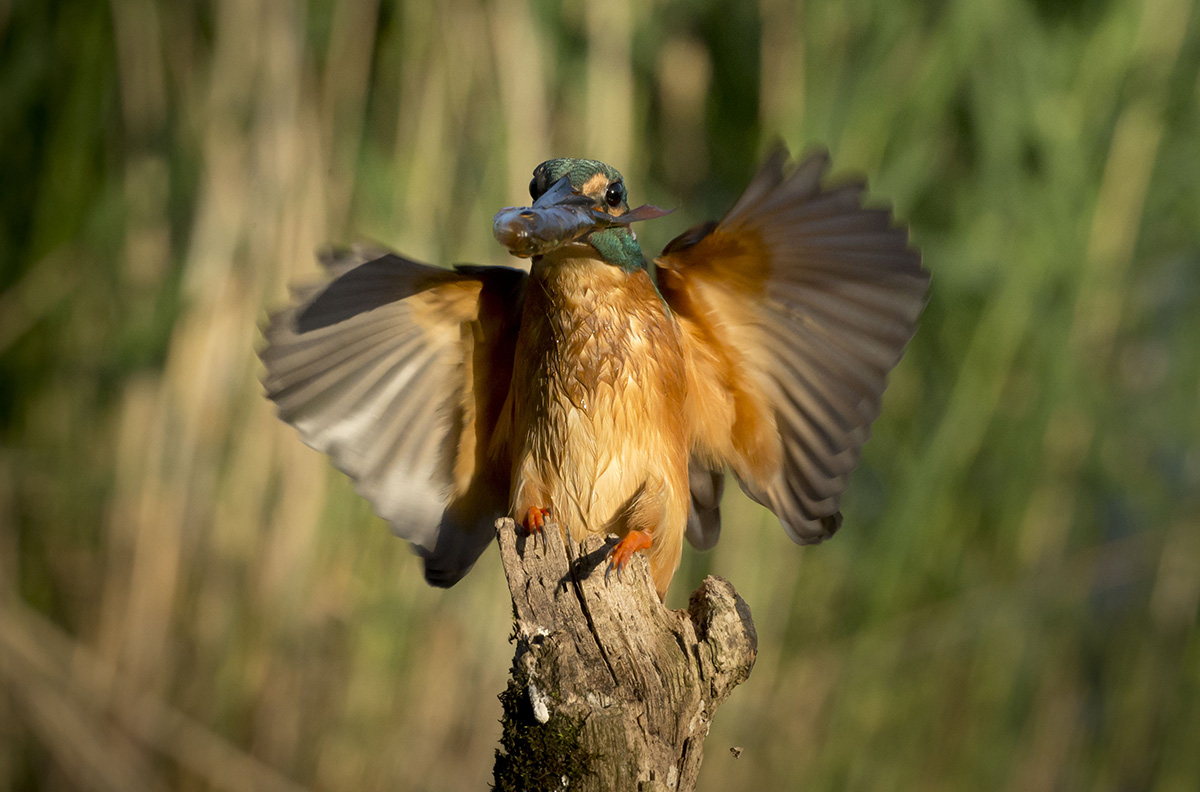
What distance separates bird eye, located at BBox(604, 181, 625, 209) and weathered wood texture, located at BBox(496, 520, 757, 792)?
527mm

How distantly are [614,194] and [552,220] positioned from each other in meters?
0.27

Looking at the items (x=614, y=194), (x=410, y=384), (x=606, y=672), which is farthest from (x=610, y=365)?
(x=606, y=672)

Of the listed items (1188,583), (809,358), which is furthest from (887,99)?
(1188,583)

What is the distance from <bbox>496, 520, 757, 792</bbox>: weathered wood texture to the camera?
1.38 meters

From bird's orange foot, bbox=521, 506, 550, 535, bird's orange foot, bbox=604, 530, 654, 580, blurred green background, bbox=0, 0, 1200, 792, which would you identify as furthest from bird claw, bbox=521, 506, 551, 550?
blurred green background, bbox=0, 0, 1200, 792

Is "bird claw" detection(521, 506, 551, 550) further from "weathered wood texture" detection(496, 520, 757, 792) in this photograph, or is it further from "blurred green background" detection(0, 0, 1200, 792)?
"blurred green background" detection(0, 0, 1200, 792)

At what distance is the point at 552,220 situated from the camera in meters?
1.49

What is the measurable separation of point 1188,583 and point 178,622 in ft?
10.0

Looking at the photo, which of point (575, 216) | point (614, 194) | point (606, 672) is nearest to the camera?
point (606, 672)

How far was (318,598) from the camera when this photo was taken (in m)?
3.03

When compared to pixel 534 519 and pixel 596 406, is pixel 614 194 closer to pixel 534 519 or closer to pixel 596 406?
pixel 596 406

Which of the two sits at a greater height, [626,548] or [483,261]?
[483,261]

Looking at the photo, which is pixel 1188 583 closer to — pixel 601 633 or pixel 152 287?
pixel 601 633

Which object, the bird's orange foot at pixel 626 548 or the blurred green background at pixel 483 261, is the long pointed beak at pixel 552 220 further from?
the blurred green background at pixel 483 261
